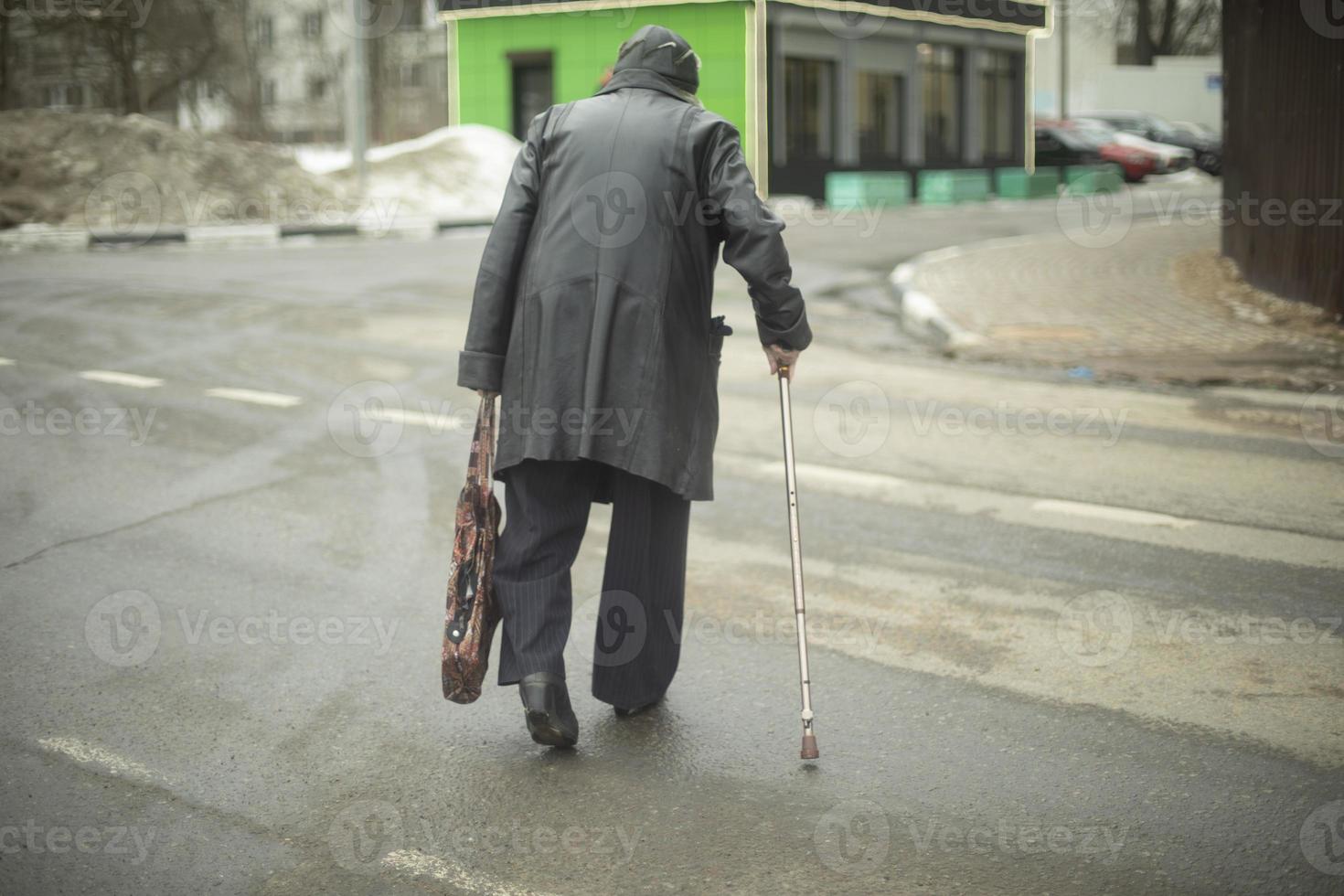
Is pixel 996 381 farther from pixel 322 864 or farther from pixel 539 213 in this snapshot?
pixel 322 864

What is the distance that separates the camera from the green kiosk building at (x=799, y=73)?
30.5 metres

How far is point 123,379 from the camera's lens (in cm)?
951

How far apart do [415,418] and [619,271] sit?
4.82 m

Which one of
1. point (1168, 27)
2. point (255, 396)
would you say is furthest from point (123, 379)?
point (1168, 27)

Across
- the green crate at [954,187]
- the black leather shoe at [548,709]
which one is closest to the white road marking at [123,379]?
the black leather shoe at [548,709]

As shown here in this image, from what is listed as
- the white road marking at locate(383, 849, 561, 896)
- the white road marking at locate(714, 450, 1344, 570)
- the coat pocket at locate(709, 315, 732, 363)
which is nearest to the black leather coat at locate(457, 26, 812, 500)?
the coat pocket at locate(709, 315, 732, 363)

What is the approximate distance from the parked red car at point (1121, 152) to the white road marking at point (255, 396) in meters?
32.8

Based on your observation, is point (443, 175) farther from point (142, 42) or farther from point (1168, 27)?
point (1168, 27)

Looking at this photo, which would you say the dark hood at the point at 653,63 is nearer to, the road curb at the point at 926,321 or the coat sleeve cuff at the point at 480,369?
the coat sleeve cuff at the point at 480,369

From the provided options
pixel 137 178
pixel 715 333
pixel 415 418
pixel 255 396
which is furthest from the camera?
pixel 137 178

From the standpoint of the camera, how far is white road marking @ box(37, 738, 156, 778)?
3.82 metres

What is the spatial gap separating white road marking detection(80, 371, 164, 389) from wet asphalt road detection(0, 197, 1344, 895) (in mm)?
367

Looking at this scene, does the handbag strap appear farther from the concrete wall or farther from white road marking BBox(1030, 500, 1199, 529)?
the concrete wall

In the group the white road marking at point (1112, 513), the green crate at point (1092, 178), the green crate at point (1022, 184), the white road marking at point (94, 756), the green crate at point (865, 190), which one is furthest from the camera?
the green crate at point (1092, 178)
